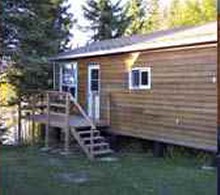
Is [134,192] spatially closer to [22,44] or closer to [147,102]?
[147,102]

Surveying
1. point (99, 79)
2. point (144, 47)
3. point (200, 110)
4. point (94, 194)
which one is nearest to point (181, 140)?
point (200, 110)

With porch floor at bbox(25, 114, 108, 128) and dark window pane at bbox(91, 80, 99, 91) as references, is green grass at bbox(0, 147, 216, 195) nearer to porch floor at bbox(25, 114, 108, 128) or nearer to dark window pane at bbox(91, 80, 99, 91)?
porch floor at bbox(25, 114, 108, 128)

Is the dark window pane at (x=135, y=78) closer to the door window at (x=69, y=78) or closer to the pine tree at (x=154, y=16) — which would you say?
the door window at (x=69, y=78)

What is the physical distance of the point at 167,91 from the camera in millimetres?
16406

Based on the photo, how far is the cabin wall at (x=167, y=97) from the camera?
14938 mm

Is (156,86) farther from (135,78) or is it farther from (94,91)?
(94,91)

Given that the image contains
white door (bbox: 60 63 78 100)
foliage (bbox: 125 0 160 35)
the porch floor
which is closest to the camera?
the porch floor

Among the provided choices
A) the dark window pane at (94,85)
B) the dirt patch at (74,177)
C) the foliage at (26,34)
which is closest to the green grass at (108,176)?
the dirt patch at (74,177)

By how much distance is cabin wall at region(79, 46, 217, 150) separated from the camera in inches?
588

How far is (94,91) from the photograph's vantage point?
2011 cm

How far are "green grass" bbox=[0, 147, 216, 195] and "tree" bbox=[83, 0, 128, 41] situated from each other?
1782 cm

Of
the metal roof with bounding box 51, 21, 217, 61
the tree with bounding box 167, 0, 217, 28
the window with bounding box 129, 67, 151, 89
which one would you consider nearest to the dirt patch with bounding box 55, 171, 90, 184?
the metal roof with bounding box 51, 21, 217, 61

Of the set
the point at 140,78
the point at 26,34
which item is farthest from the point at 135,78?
the point at 26,34

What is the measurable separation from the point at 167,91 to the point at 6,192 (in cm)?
716
